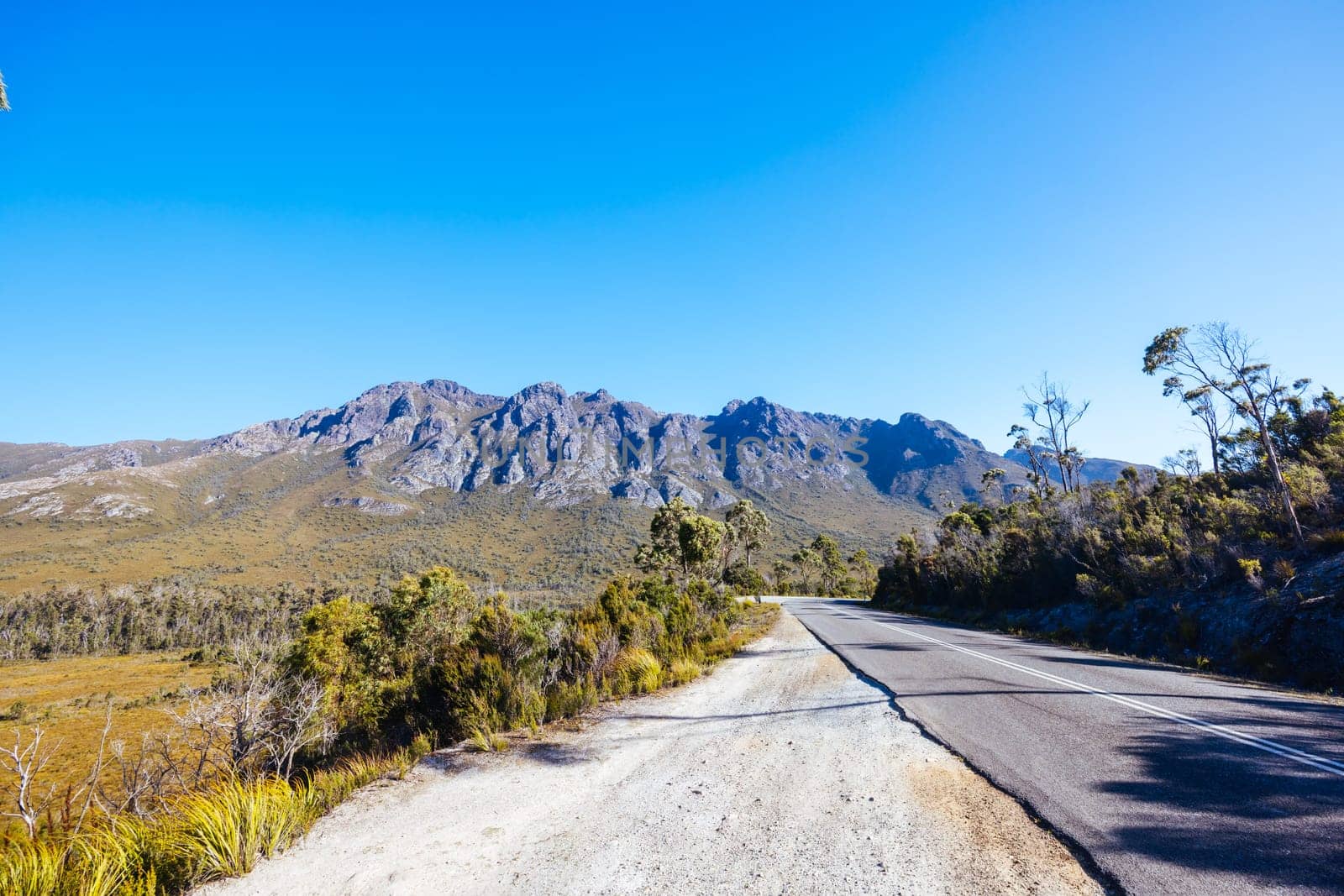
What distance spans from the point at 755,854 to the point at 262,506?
181m

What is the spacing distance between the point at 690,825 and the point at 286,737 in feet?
16.6

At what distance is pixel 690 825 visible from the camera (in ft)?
16.1

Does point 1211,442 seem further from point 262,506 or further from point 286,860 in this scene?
point 262,506

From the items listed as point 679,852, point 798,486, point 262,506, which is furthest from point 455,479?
point 679,852

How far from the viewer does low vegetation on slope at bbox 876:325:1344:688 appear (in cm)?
1059

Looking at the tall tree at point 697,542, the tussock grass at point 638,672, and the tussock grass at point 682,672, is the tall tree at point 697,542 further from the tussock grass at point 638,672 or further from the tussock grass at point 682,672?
the tussock grass at point 638,672

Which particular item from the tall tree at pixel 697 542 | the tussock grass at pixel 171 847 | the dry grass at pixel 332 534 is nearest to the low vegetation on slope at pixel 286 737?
the tussock grass at pixel 171 847

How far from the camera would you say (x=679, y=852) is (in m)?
4.47

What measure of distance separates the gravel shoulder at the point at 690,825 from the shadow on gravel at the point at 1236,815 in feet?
2.88

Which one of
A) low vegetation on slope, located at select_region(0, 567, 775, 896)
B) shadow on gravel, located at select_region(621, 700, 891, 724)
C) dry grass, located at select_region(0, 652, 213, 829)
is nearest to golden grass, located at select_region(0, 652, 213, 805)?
dry grass, located at select_region(0, 652, 213, 829)

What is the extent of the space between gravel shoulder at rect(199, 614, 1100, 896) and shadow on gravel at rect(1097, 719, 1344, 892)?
878 millimetres

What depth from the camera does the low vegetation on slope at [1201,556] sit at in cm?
1059

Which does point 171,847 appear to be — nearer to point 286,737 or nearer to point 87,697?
point 286,737

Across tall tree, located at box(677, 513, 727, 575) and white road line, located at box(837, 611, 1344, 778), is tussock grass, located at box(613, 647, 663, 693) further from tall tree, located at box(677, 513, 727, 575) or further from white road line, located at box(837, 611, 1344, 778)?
tall tree, located at box(677, 513, 727, 575)
